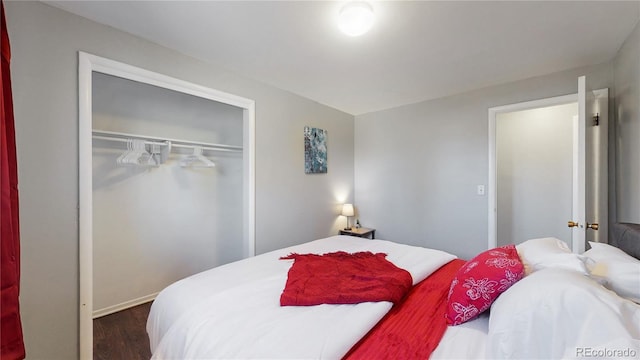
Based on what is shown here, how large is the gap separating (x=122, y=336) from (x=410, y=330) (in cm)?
238

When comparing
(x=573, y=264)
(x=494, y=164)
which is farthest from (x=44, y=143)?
(x=494, y=164)

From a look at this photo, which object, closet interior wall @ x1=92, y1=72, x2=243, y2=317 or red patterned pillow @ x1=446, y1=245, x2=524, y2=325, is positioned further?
closet interior wall @ x1=92, y1=72, x2=243, y2=317

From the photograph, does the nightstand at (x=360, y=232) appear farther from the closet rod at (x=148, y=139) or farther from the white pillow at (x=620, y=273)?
the white pillow at (x=620, y=273)

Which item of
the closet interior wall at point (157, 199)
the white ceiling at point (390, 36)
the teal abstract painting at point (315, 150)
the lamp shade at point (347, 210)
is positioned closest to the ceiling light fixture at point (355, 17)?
the white ceiling at point (390, 36)

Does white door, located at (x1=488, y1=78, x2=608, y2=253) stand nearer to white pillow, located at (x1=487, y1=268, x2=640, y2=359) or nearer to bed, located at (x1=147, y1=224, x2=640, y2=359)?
bed, located at (x1=147, y1=224, x2=640, y2=359)

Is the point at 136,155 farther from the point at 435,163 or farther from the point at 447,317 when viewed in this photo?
the point at 435,163

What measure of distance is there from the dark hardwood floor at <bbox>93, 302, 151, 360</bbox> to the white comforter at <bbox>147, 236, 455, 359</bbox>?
34.3 inches

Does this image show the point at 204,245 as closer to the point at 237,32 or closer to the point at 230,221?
the point at 230,221

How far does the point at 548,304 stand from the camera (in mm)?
808

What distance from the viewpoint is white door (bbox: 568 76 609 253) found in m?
1.81

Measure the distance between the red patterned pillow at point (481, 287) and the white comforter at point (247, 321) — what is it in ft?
0.97

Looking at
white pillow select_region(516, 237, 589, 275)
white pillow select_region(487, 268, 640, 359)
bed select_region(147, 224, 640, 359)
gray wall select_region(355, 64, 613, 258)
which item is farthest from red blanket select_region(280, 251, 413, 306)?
gray wall select_region(355, 64, 613, 258)

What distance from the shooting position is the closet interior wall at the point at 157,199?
8.03 feet

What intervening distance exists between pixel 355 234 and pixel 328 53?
7.84ft
